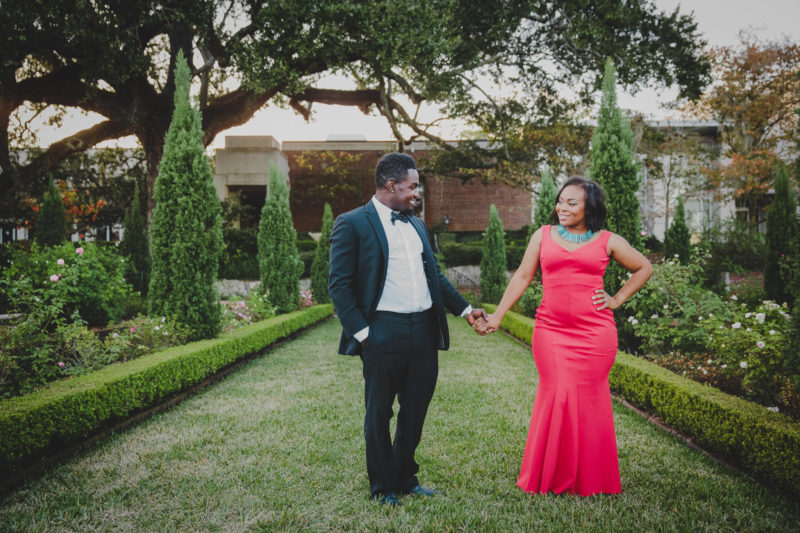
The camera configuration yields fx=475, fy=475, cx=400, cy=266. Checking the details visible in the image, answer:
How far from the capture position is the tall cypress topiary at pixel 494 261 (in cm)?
1555

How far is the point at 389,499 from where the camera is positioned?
9.64ft

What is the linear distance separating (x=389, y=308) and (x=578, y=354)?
1289 millimetres

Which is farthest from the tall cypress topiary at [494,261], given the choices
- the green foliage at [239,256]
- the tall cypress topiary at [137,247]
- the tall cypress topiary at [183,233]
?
the tall cypress topiary at [137,247]

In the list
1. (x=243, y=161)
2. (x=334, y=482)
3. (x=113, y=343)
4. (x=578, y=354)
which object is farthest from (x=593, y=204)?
(x=243, y=161)

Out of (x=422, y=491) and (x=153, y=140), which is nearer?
(x=422, y=491)

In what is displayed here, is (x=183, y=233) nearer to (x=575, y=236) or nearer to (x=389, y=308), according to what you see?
(x=389, y=308)

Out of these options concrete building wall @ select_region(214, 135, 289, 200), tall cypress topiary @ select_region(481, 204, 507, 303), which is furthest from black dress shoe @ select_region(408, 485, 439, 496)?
concrete building wall @ select_region(214, 135, 289, 200)

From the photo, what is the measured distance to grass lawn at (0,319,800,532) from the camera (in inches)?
109

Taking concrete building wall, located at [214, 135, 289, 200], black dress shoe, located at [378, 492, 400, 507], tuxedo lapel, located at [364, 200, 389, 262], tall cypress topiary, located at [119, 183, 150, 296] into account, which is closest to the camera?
tuxedo lapel, located at [364, 200, 389, 262]

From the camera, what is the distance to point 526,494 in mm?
3115

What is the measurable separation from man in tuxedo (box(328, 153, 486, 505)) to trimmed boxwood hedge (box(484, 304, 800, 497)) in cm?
235

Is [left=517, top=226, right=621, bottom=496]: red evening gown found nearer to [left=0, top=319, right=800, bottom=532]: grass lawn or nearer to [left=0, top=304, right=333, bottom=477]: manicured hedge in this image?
[left=0, top=319, right=800, bottom=532]: grass lawn

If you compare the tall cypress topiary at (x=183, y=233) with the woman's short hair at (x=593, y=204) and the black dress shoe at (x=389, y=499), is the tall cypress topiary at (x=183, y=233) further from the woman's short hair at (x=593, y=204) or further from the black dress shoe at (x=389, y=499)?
the woman's short hair at (x=593, y=204)

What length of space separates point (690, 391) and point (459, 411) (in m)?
2.17
